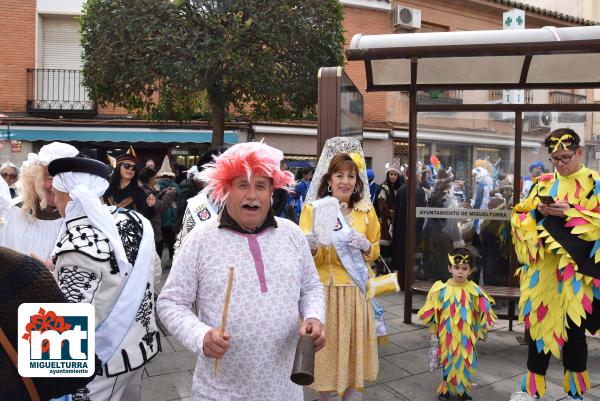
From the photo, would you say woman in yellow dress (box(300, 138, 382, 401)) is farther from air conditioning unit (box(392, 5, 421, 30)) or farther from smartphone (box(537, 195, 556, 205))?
air conditioning unit (box(392, 5, 421, 30))

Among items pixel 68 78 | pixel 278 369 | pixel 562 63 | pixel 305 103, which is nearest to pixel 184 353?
pixel 278 369

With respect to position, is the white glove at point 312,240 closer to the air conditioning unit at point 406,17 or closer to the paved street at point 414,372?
the paved street at point 414,372

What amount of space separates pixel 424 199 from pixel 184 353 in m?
3.12

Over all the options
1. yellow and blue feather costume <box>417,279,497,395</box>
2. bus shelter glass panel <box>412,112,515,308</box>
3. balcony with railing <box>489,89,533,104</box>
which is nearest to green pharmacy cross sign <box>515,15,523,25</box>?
balcony with railing <box>489,89,533,104</box>

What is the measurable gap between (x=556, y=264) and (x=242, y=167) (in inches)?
106

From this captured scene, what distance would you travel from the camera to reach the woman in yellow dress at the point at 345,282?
3.15 m

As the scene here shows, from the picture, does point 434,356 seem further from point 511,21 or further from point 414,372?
point 511,21

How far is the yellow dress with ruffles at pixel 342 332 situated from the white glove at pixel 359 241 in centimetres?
12

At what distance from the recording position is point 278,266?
1.97 m

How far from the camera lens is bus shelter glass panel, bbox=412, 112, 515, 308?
5426 millimetres

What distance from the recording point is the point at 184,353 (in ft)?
14.4

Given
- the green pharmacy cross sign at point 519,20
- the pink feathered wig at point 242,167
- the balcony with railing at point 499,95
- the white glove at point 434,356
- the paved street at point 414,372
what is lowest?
the paved street at point 414,372

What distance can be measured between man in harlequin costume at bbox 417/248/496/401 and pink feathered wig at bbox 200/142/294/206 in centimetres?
213

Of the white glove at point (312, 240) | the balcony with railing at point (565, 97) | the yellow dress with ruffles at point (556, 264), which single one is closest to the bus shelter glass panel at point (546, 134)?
the balcony with railing at point (565, 97)
